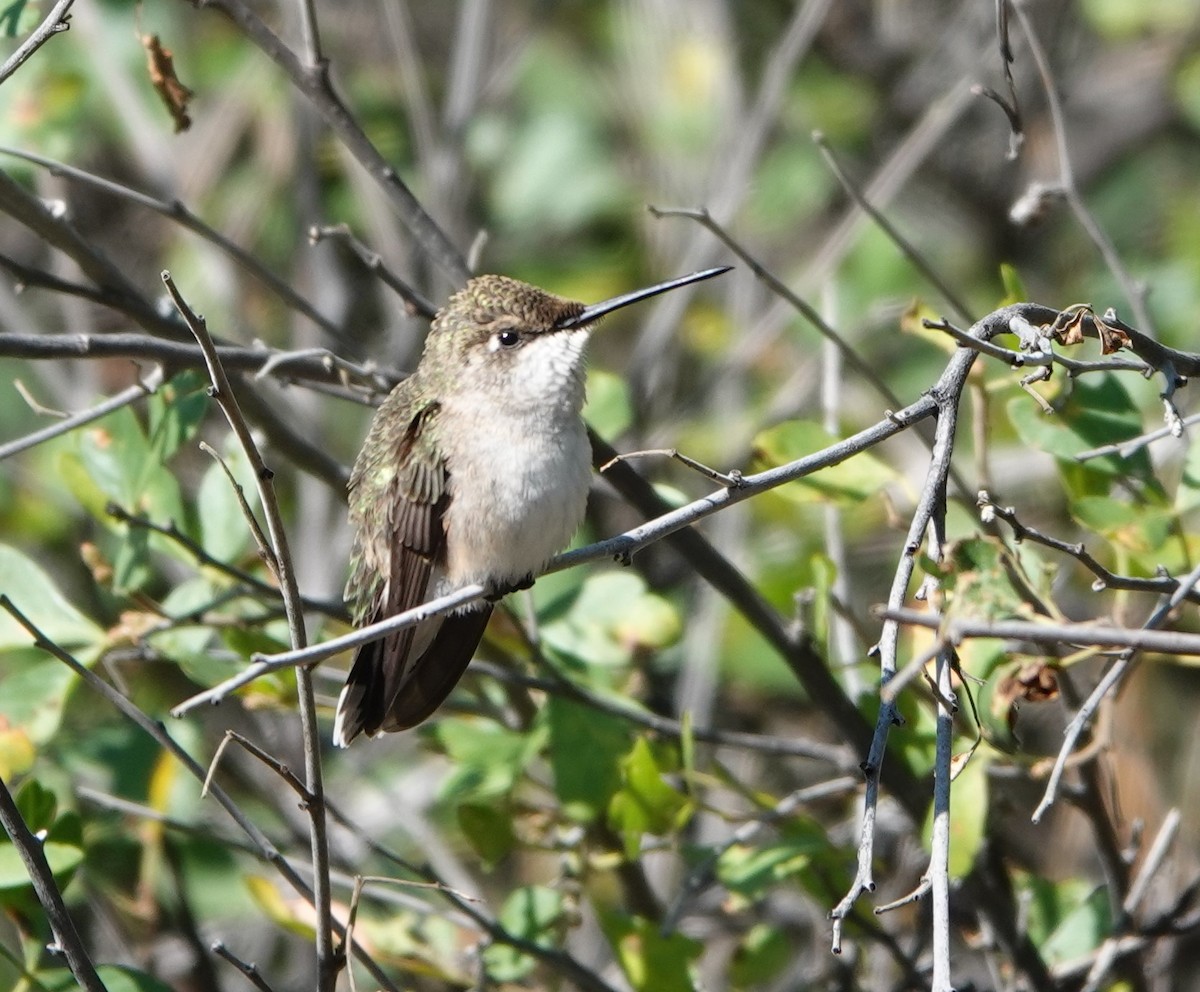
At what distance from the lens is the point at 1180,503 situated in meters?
2.63

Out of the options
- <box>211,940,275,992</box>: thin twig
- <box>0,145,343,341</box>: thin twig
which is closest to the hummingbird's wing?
<box>0,145,343,341</box>: thin twig

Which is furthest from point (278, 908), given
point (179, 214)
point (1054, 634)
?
point (1054, 634)

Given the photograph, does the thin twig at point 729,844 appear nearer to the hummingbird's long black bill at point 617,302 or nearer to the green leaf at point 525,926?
the green leaf at point 525,926

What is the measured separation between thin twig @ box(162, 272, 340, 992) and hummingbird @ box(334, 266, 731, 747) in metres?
0.81

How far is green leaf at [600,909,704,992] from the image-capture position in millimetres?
2797

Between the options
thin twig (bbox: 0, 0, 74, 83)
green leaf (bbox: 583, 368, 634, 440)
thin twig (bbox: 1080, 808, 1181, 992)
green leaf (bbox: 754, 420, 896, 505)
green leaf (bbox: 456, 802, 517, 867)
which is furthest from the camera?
green leaf (bbox: 583, 368, 634, 440)

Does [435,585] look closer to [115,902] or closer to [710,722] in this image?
[115,902]

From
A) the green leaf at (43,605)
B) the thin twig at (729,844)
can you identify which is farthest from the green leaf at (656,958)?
the green leaf at (43,605)

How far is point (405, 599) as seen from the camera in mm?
2977

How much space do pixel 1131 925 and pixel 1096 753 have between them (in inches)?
20.4

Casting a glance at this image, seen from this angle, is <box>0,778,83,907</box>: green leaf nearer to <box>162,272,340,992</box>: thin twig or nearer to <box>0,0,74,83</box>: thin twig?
<box>162,272,340,992</box>: thin twig

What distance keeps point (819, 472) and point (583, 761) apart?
73cm

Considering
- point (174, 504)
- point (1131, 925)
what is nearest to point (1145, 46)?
point (1131, 925)

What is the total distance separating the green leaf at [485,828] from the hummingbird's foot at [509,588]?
44cm
